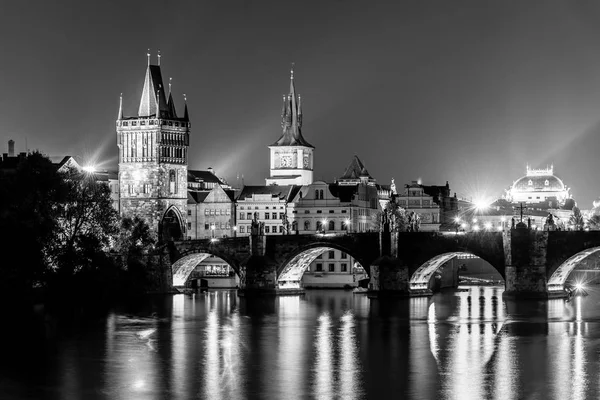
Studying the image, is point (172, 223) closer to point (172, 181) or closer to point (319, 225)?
point (172, 181)

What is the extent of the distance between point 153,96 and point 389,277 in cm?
4044

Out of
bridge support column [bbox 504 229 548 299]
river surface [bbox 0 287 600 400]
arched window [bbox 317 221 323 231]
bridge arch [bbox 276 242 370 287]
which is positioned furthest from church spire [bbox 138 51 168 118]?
bridge support column [bbox 504 229 548 299]

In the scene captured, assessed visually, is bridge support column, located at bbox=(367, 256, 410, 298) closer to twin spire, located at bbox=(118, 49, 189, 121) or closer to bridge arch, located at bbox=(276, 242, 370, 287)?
bridge arch, located at bbox=(276, 242, 370, 287)

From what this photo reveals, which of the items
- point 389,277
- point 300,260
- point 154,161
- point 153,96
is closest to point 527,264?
point 389,277

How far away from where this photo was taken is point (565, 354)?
7019 centimetres

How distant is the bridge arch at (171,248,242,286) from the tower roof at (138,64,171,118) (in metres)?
21.7

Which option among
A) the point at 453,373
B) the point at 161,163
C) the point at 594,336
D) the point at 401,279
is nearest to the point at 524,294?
the point at 401,279

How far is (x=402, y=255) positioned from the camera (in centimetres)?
10225

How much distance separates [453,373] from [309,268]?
58637 millimetres

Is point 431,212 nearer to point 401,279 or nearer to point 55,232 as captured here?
point 401,279

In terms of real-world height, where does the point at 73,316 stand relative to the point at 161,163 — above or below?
below

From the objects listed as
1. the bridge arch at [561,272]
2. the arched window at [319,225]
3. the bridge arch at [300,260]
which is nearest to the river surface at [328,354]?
the bridge arch at [561,272]

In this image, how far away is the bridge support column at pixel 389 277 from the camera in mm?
101250

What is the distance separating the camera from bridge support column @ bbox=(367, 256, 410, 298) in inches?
3986
